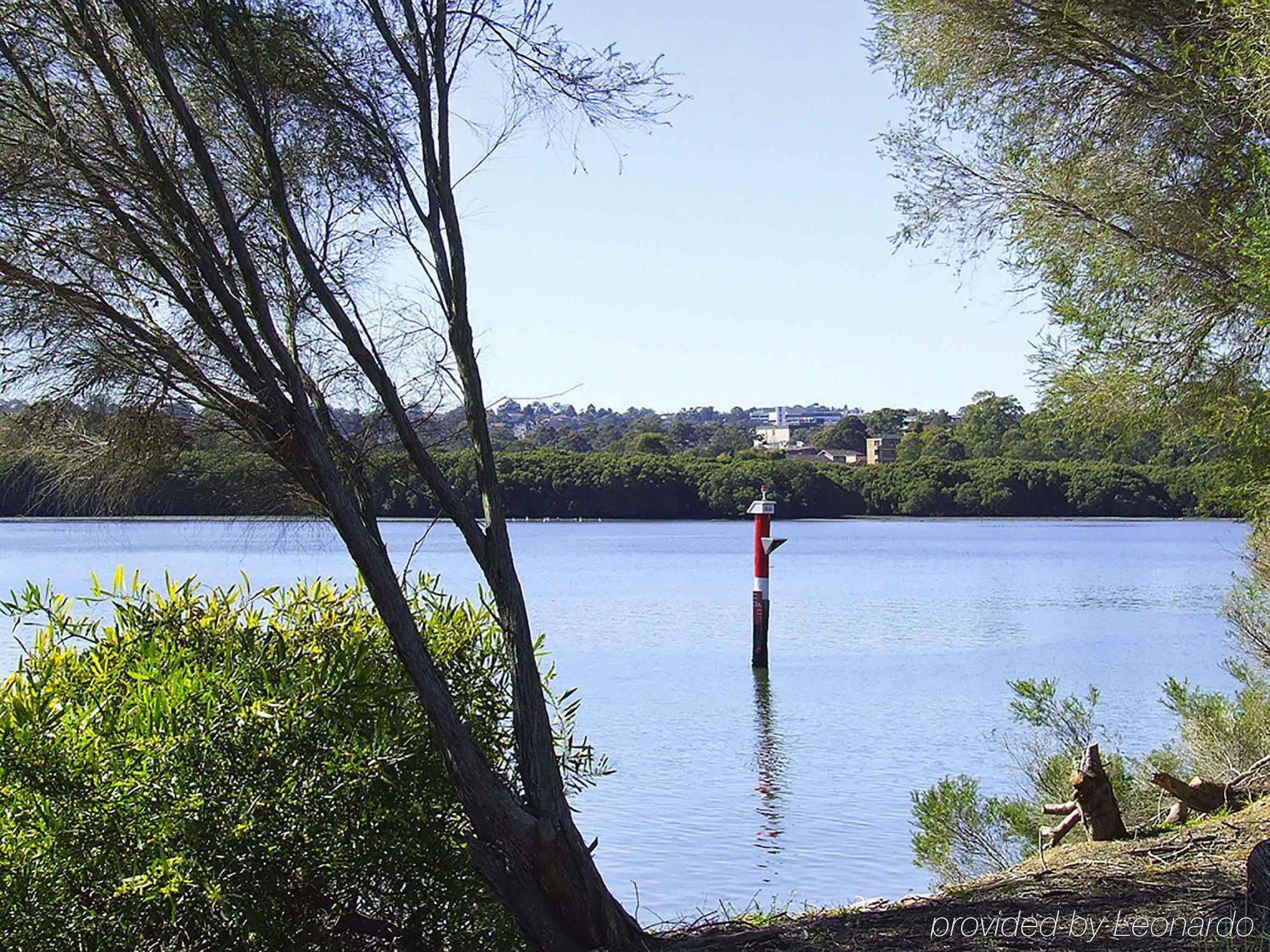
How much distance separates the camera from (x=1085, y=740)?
9008mm

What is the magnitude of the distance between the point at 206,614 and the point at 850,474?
228 feet

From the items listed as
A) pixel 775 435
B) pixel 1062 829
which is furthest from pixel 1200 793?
pixel 775 435

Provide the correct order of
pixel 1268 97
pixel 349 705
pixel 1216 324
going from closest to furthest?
1. pixel 349 705
2. pixel 1268 97
3. pixel 1216 324

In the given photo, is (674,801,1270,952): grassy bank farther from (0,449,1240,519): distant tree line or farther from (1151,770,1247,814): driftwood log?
(0,449,1240,519): distant tree line

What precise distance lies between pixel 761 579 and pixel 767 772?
30.7 feet

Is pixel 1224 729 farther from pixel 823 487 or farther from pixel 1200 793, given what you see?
pixel 823 487

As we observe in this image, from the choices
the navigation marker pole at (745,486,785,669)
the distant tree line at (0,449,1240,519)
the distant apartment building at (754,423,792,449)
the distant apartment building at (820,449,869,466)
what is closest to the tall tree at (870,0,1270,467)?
the navigation marker pole at (745,486,785,669)

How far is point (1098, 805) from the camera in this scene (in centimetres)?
653

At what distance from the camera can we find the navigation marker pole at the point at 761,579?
2267 cm

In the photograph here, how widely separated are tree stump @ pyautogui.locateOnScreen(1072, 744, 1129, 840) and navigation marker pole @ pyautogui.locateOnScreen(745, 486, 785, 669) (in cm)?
1585

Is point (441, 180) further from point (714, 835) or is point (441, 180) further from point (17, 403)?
point (714, 835)

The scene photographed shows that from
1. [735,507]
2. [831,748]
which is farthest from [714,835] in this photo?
[735,507]

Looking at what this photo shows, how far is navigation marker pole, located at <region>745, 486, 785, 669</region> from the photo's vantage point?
22.7 meters

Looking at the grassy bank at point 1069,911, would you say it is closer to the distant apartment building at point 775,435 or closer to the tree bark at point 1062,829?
the tree bark at point 1062,829
